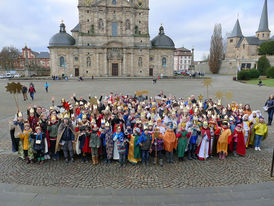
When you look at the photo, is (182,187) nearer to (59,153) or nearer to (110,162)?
(110,162)

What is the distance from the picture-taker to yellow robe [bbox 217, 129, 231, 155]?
7.82 m

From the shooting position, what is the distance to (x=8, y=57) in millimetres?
71750

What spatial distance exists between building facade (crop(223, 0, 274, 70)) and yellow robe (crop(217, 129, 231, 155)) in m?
74.5

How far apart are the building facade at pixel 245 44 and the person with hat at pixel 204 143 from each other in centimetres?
7491

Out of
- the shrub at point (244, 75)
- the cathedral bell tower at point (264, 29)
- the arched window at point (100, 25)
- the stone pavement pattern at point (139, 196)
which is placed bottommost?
the stone pavement pattern at point (139, 196)

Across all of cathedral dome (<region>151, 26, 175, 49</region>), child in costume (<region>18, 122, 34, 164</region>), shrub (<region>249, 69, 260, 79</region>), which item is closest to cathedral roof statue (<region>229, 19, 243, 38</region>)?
cathedral dome (<region>151, 26, 175, 49</region>)

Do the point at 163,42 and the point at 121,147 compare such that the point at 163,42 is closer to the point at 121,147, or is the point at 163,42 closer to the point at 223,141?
the point at 223,141

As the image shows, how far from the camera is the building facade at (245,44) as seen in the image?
74.1m

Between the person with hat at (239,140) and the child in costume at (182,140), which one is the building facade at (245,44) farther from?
the child in costume at (182,140)

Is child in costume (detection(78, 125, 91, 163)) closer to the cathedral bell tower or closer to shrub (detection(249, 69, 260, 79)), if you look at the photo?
shrub (detection(249, 69, 260, 79))

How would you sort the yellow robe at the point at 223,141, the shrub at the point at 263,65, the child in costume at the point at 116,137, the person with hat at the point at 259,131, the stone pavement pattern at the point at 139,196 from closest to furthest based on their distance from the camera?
the stone pavement pattern at the point at 139,196 < the child in costume at the point at 116,137 < the yellow robe at the point at 223,141 < the person with hat at the point at 259,131 < the shrub at the point at 263,65

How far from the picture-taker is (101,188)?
5.88 m

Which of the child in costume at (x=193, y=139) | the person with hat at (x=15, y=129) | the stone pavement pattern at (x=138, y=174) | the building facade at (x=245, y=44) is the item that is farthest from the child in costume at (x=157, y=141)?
the building facade at (x=245, y=44)

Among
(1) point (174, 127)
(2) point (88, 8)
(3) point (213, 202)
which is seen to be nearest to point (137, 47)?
(2) point (88, 8)
